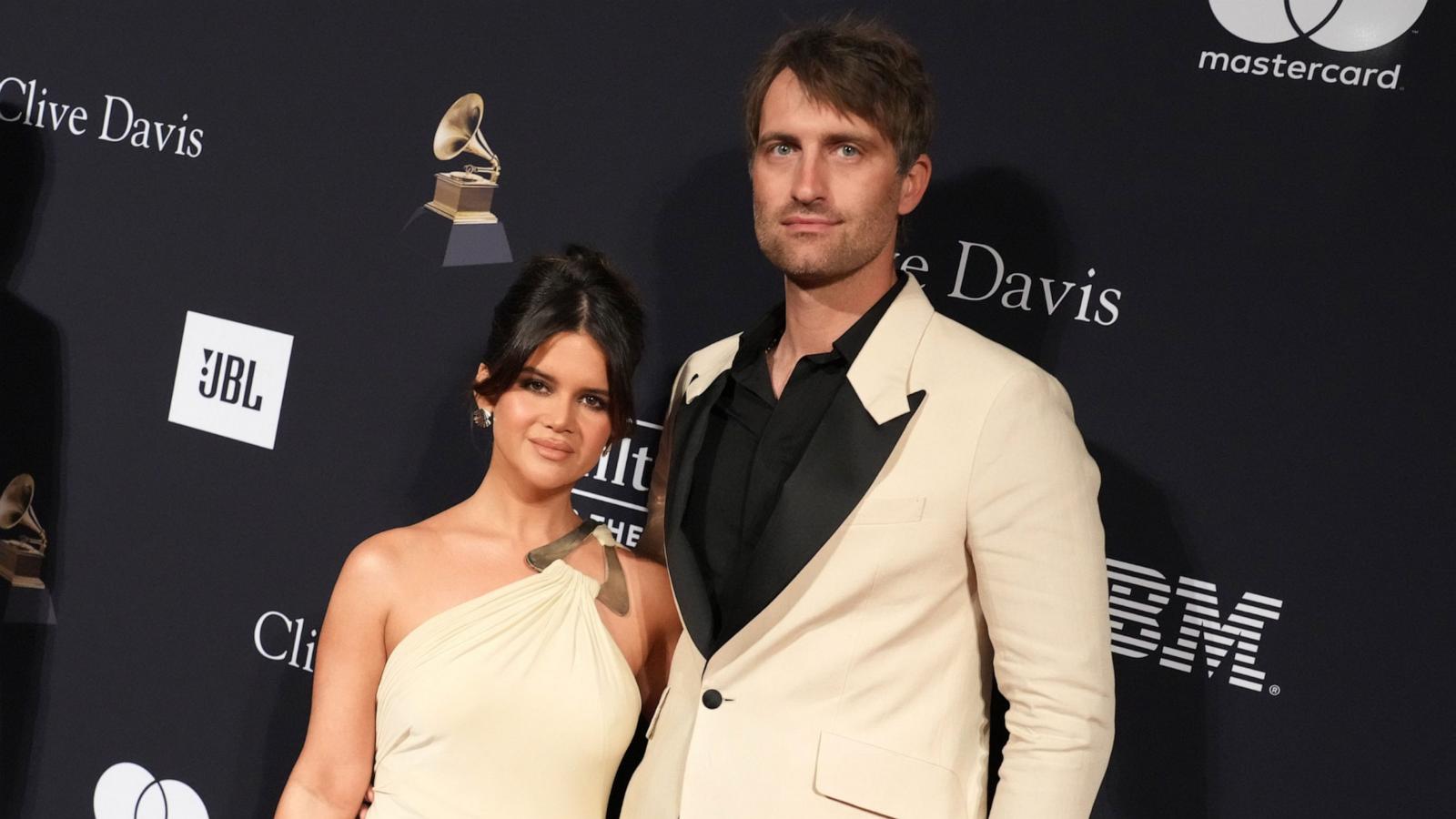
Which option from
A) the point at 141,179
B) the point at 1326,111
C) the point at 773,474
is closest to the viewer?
the point at 773,474

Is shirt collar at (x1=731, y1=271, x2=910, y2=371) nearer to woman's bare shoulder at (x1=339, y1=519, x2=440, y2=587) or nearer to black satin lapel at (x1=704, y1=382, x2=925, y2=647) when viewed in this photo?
black satin lapel at (x1=704, y1=382, x2=925, y2=647)

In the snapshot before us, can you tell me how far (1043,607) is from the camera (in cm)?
192

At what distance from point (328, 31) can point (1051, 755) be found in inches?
87.2

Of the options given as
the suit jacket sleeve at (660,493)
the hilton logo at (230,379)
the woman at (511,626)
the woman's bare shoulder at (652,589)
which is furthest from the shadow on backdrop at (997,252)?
the hilton logo at (230,379)

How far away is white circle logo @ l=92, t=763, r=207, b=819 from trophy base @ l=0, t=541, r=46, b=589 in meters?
0.49

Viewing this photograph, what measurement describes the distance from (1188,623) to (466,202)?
1665mm

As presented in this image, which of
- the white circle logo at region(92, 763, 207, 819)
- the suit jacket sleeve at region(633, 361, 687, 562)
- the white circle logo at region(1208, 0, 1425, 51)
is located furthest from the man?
the white circle logo at region(92, 763, 207, 819)

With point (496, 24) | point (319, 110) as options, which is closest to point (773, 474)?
point (496, 24)

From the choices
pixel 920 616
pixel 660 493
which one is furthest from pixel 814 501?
pixel 660 493

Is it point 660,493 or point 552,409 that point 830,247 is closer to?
point 552,409

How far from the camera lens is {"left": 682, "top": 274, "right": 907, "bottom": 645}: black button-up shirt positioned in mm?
2160

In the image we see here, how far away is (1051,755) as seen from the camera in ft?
6.30

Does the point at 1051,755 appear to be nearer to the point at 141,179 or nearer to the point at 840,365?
the point at 840,365

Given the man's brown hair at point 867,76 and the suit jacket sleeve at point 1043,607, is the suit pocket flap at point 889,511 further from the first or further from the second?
the man's brown hair at point 867,76
